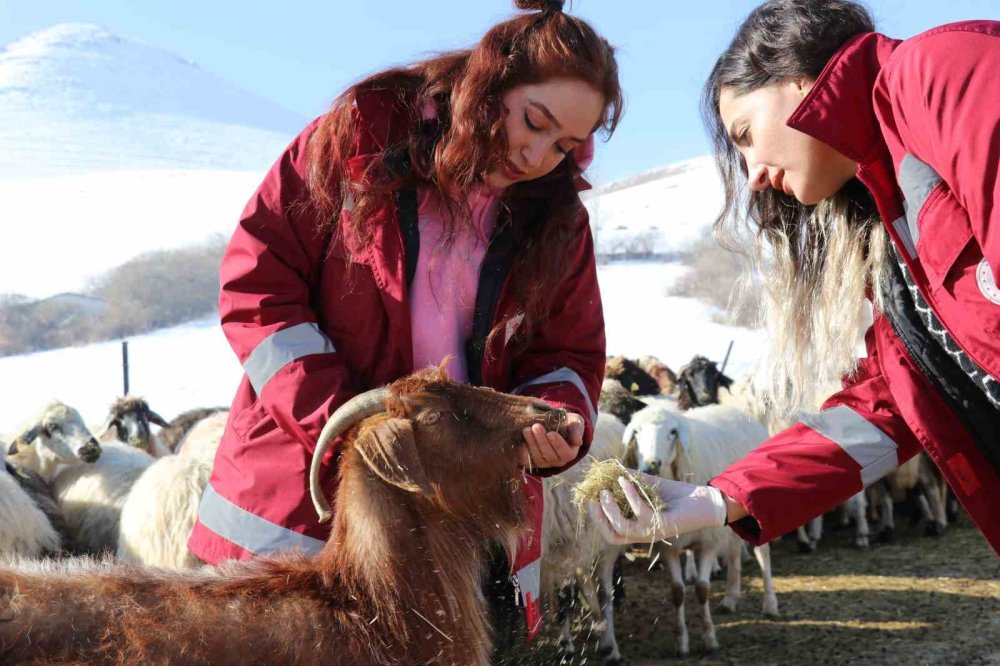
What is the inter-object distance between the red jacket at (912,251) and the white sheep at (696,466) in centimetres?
468

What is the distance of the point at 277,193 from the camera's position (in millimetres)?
2865

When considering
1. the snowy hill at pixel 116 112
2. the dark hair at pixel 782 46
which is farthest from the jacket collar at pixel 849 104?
the snowy hill at pixel 116 112

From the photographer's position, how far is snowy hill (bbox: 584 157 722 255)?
4844 cm

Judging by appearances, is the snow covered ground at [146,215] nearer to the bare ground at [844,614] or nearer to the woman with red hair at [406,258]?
the woman with red hair at [406,258]

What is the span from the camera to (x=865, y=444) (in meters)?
2.80

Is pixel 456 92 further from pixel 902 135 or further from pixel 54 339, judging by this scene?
pixel 54 339

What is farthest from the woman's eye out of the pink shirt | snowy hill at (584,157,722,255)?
snowy hill at (584,157,722,255)

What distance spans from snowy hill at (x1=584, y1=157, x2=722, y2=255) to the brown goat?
115 feet

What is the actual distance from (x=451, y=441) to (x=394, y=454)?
213 millimetres

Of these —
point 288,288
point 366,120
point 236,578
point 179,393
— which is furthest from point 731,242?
point 179,393

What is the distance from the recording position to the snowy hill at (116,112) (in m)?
82.7

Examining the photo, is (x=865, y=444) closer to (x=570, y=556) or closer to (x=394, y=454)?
(x=394, y=454)

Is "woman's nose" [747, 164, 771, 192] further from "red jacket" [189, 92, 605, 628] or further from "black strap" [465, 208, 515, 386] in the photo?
"black strap" [465, 208, 515, 386]

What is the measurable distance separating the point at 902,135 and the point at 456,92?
1.40 metres
